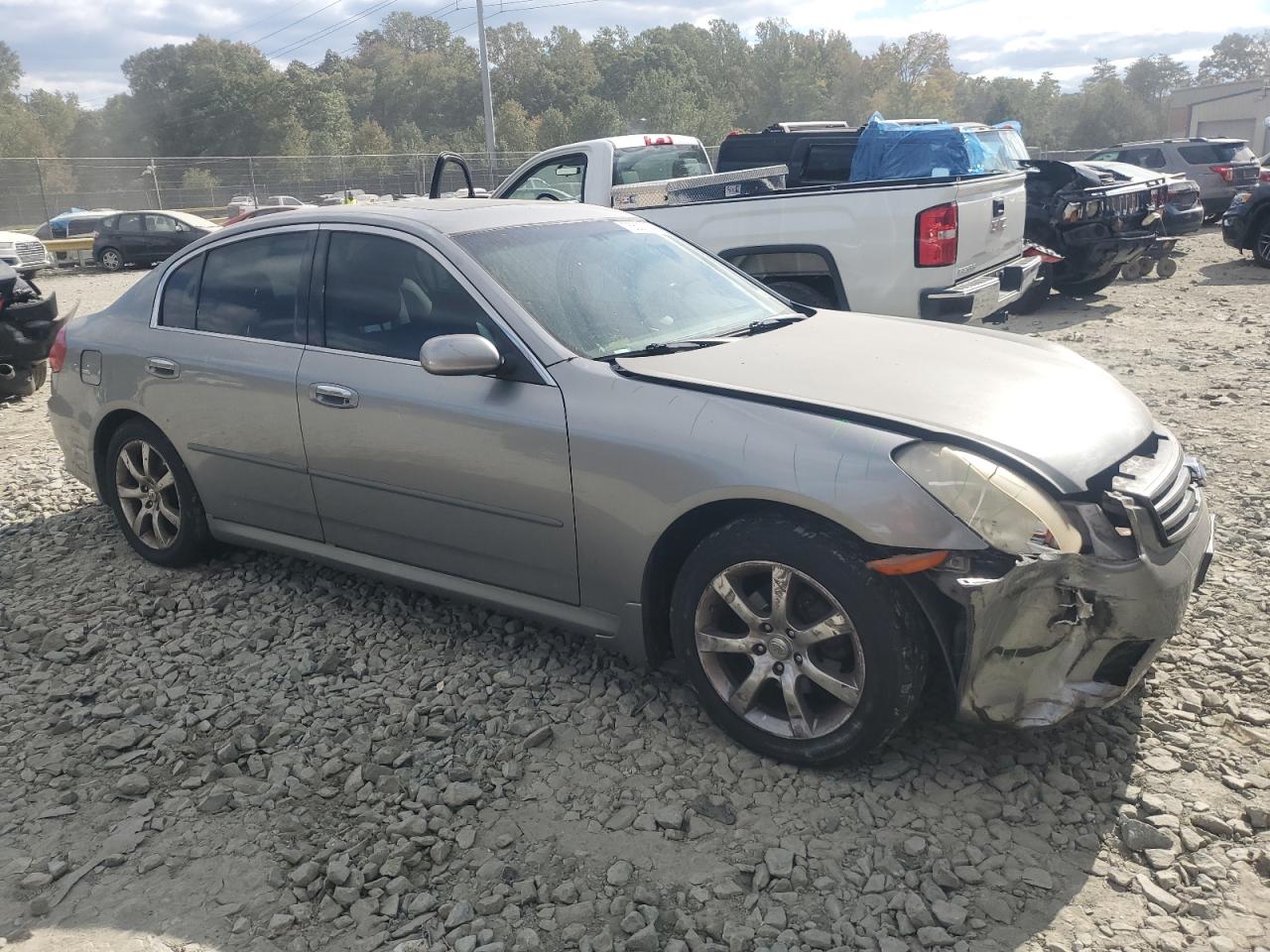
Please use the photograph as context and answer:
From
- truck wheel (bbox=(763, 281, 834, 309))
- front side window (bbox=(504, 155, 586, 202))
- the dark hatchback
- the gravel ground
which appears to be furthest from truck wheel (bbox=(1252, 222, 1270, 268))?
the dark hatchback

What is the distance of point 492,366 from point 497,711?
119 cm

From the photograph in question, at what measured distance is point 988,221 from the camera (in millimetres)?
7262

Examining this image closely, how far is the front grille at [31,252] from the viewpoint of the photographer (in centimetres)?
2250

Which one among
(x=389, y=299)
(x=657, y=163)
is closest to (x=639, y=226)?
(x=389, y=299)

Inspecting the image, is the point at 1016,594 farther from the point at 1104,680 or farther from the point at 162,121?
the point at 162,121

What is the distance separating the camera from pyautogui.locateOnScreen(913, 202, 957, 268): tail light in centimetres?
670

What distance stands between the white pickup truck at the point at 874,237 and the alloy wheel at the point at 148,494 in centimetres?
309

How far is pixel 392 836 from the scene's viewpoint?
2.95 metres

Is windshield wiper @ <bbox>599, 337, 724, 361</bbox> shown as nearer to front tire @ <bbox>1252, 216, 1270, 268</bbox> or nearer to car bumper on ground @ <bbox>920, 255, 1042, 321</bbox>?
car bumper on ground @ <bbox>920, 255, 1042, 321</bbox>

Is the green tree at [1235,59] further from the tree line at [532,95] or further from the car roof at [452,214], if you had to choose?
the car roof at [452,214]

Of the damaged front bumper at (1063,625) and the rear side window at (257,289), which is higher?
the rear side window at (257,289)

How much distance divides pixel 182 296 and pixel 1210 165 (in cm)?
2125

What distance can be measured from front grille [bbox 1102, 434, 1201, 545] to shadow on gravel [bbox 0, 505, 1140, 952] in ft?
2.38

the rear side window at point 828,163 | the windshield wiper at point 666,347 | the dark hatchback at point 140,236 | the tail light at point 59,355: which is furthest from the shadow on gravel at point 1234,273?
the dark hatchback at point 140,236
